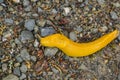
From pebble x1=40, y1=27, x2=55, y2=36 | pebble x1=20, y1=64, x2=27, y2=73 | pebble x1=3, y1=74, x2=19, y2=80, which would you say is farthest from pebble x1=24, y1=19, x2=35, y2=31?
pebble x1=3, y1=74, x2=19, y2=80

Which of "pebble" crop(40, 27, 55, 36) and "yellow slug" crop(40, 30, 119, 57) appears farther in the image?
"pebble" crop(40, 27, 55, 36)

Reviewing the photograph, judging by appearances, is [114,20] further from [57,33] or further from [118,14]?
[57,33]

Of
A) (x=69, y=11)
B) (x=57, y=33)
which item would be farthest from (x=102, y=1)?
(x=57, y=33)

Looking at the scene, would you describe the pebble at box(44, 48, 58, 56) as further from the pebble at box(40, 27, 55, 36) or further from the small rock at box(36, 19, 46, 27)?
the small rock at box(36, 19, 46, 27)

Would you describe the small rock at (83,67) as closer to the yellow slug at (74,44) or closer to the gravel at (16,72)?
the yellow slug at (74,44)

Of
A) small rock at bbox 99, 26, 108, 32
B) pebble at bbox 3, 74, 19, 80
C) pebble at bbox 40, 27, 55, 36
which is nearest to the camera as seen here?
pebble at bbox 3, 74, 19, 80

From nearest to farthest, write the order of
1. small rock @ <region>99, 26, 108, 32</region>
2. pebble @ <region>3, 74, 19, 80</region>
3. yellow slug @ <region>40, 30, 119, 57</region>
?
pebble @ <region>3, 74, 19, 80</region>, yellow slug @ <region>40, 30, 119, 57</region>, small rock @ <region>99, 26, 108, 32</region>

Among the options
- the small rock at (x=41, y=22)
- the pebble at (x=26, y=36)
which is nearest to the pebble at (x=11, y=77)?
the pebble at (x=26, y=36)
